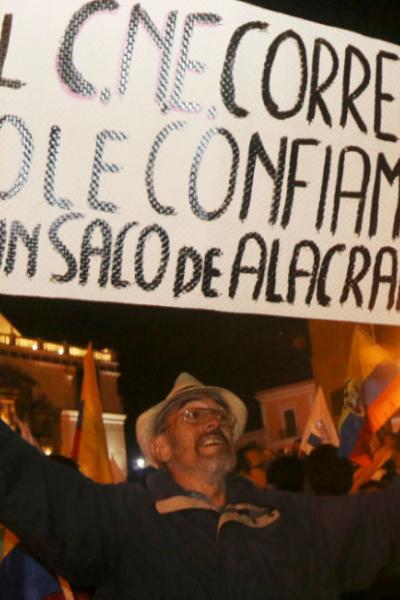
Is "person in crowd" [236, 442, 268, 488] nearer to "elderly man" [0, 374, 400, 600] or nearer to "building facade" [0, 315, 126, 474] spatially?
"elderly man" [0, 374, 400, 600]

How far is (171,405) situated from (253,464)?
1937 millimetres

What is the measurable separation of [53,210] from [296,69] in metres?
0.78

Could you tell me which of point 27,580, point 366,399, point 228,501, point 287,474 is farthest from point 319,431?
point 228,501

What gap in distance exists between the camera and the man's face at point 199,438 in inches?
114

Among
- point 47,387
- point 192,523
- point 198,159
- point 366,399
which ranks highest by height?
point 198,159

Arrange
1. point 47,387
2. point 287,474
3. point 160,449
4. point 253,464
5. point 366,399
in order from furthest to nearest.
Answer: point 47,387 → point 366,399 → point 253,464 → point 287,474 → point 160,449

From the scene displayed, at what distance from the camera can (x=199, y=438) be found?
116 inches

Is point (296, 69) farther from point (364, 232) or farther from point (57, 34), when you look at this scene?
point (57, 34)

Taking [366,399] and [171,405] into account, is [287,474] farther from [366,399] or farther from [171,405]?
[366,399]

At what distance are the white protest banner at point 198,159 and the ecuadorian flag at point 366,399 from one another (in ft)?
7.79

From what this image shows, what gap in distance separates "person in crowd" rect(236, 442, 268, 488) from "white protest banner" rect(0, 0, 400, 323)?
201 centimetres

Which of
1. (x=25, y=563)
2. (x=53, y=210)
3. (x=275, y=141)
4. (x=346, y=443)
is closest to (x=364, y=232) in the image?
(x=275, y=141)

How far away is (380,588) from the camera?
337cm

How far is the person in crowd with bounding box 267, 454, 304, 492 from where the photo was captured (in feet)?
11.9
